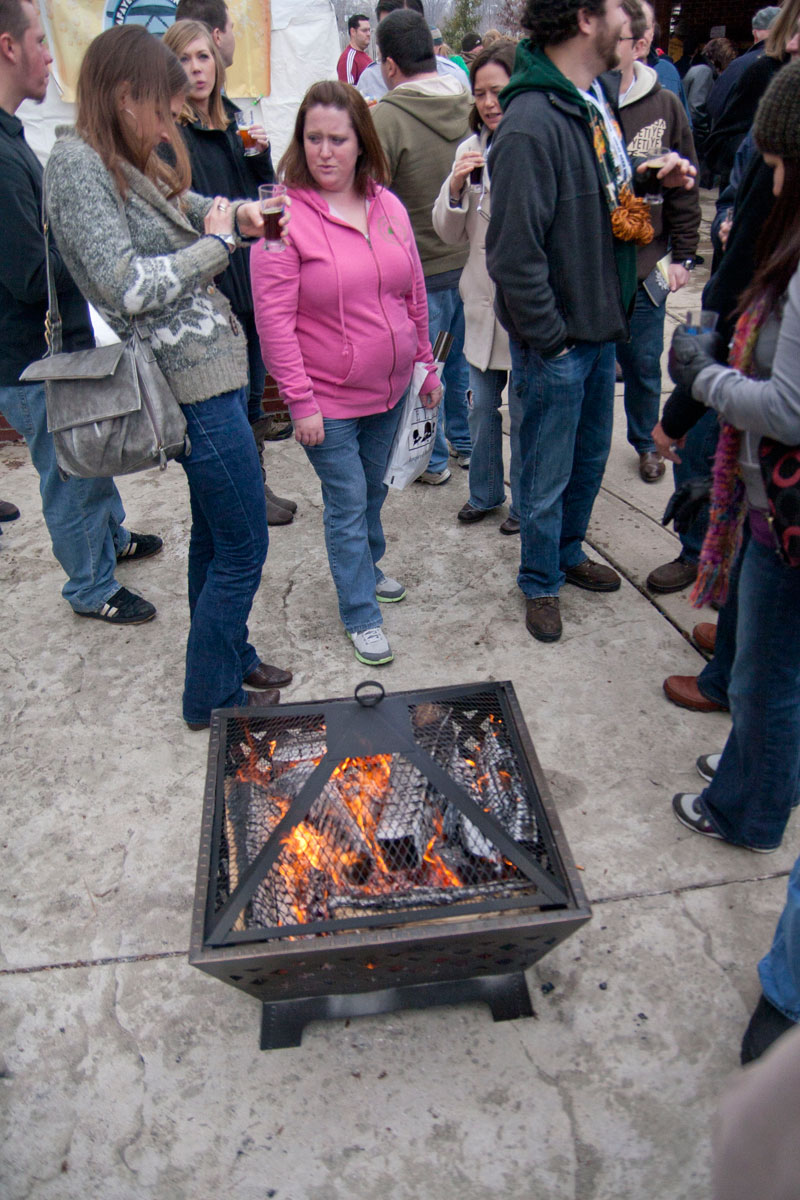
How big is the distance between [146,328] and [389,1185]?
2.13 meters

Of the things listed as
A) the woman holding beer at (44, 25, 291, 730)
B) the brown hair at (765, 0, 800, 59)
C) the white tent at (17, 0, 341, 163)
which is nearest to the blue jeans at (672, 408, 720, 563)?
the brown hair at (765, 0, 800, 59)

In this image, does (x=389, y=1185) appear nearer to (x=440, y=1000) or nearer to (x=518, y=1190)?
(x=518, y=1190)

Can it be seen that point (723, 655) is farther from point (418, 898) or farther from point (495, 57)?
point (495, 57)

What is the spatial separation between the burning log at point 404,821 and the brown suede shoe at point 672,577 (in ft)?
6.25

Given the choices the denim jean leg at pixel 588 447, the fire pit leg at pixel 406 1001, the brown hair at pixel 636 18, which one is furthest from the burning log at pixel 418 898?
the brown hair at pixel 636 18

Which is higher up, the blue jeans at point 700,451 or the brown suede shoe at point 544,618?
the blue jeans at point 700,451

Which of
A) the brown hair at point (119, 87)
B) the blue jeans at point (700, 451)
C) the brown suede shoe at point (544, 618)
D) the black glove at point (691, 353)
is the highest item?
the brown hair at point (119, 87)

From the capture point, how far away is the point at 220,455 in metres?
2.37

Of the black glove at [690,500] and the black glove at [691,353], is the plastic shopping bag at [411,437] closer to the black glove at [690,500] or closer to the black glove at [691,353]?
the black glove at [690,500]

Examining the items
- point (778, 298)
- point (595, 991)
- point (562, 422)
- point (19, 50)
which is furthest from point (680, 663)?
point (19, 50)

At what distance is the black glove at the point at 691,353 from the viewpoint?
6.32ft

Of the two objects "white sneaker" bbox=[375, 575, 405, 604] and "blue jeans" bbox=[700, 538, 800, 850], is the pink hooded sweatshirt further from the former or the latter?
"blue jeans" bbox=[700, 538, 800, 850]

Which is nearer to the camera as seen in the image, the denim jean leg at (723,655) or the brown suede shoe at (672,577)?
the denim jean leg at (723,655)

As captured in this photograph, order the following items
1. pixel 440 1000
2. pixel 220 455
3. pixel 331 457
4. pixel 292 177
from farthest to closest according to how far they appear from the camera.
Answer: pixel 331 457 < pixel 292 177 < pixel 220 455 < pixel 440 1000
